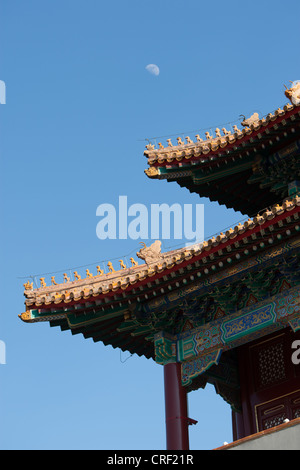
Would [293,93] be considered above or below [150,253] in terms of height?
above

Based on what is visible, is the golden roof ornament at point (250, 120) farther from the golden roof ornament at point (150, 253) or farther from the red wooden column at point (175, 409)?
the red wooden column at point (175, 409)

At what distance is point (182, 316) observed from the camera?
19.7 meters

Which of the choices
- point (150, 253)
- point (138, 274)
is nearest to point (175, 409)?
point (138, 274)

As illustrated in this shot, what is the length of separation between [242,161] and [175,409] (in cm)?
683

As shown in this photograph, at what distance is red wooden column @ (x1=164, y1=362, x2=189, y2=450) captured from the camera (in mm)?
18203

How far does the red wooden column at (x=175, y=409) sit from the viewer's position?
59.7 feet

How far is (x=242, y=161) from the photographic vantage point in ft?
72.9

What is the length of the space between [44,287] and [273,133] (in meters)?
6.48

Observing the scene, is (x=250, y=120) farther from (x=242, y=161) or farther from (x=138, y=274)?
(x=138, y=274)

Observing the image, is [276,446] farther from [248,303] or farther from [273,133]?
[273,133]

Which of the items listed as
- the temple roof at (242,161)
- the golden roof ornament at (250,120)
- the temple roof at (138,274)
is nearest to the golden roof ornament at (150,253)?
the temple roof at (138,274)

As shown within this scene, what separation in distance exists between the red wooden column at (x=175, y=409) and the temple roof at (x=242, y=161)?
5.55 m

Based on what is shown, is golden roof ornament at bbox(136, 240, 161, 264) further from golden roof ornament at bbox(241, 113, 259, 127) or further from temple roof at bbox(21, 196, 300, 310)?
golden roof ornament at bbox(241, 113, 259, 127)
